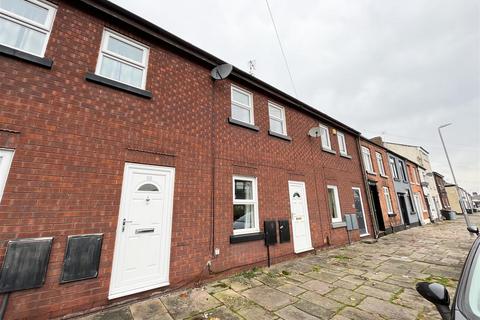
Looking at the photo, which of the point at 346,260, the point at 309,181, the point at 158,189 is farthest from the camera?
the point at 309,181

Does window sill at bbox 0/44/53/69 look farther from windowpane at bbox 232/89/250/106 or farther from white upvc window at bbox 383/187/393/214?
white upvc window at bbox 383/187/393/214

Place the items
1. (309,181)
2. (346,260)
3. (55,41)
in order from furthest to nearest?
(309,181), (346,260), (55,41)

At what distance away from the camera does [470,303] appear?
1756mm

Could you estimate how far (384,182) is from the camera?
13773mm

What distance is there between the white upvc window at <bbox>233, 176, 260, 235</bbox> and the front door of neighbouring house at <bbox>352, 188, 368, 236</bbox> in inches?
264

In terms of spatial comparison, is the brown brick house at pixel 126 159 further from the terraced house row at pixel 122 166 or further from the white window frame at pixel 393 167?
the white window frame at pixel 393 167

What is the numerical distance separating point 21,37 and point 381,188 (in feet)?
53.1

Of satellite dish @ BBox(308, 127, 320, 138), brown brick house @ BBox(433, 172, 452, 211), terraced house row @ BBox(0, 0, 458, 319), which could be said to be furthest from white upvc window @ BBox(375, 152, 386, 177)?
brown brick house @ BBox(433, 172, 452, 211)

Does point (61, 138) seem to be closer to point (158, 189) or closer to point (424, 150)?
point (158, 189)

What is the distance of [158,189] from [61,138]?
1.87m

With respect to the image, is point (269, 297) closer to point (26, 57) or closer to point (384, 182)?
point (26, 57)

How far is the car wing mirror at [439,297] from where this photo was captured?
1859 millimetres

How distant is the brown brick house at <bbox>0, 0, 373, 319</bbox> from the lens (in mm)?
3312

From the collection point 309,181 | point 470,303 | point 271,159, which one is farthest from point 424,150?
point 470,303
